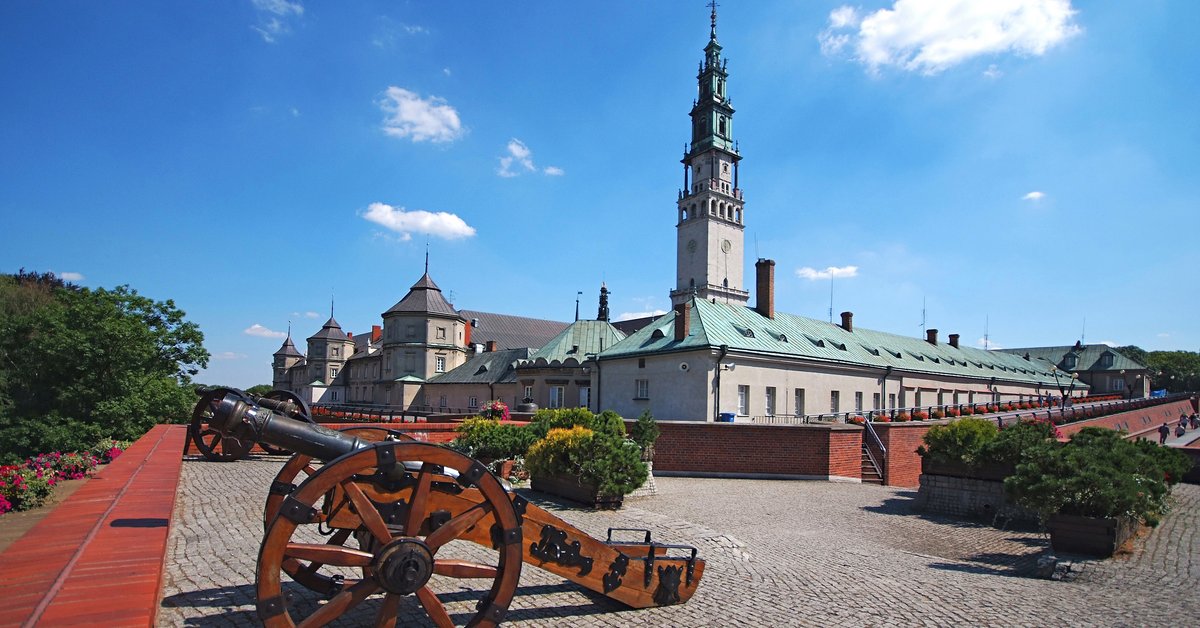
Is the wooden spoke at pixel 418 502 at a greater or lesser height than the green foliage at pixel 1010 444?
greater

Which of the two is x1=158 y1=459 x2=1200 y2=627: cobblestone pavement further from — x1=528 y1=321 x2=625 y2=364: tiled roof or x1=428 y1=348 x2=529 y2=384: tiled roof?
x1=428 y1=348 x2=529 y2=384: tiled roof

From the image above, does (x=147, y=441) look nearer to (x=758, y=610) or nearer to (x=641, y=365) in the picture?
(x=758, y=610)

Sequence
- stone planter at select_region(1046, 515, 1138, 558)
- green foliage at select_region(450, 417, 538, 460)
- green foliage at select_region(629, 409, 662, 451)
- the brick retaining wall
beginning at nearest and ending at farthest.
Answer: stone planter at select_region(1046, 515, 1138, 558) → green foliage at select_region(450, 417, 538, 460) → green foliage at select_region(629, 409, 662, 451) → the brick retaining wall

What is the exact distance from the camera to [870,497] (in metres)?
15.3

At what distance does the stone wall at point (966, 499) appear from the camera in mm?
12620

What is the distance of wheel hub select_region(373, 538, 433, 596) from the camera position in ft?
12.9

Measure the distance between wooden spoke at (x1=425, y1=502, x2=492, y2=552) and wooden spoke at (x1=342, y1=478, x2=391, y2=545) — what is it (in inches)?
11.1

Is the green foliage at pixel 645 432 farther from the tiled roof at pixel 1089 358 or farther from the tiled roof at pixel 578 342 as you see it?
the tiled roof at pixel 1089 358

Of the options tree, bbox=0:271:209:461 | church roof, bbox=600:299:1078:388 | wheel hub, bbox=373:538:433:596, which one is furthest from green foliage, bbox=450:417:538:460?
tree, bbox=0:271:209:461

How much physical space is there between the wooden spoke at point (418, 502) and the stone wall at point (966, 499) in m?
12.2

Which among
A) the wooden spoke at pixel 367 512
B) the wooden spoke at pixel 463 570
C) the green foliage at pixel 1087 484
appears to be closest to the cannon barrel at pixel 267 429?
the wooden spoke at pixel 367 512

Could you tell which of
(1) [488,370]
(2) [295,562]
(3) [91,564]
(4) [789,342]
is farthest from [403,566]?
(1) [488,370]

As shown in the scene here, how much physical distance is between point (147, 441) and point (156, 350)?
59.4 ft

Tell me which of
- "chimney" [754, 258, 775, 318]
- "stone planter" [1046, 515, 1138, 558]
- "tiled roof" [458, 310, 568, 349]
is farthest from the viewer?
"tiled roof" [458, 310, 568, 349]
